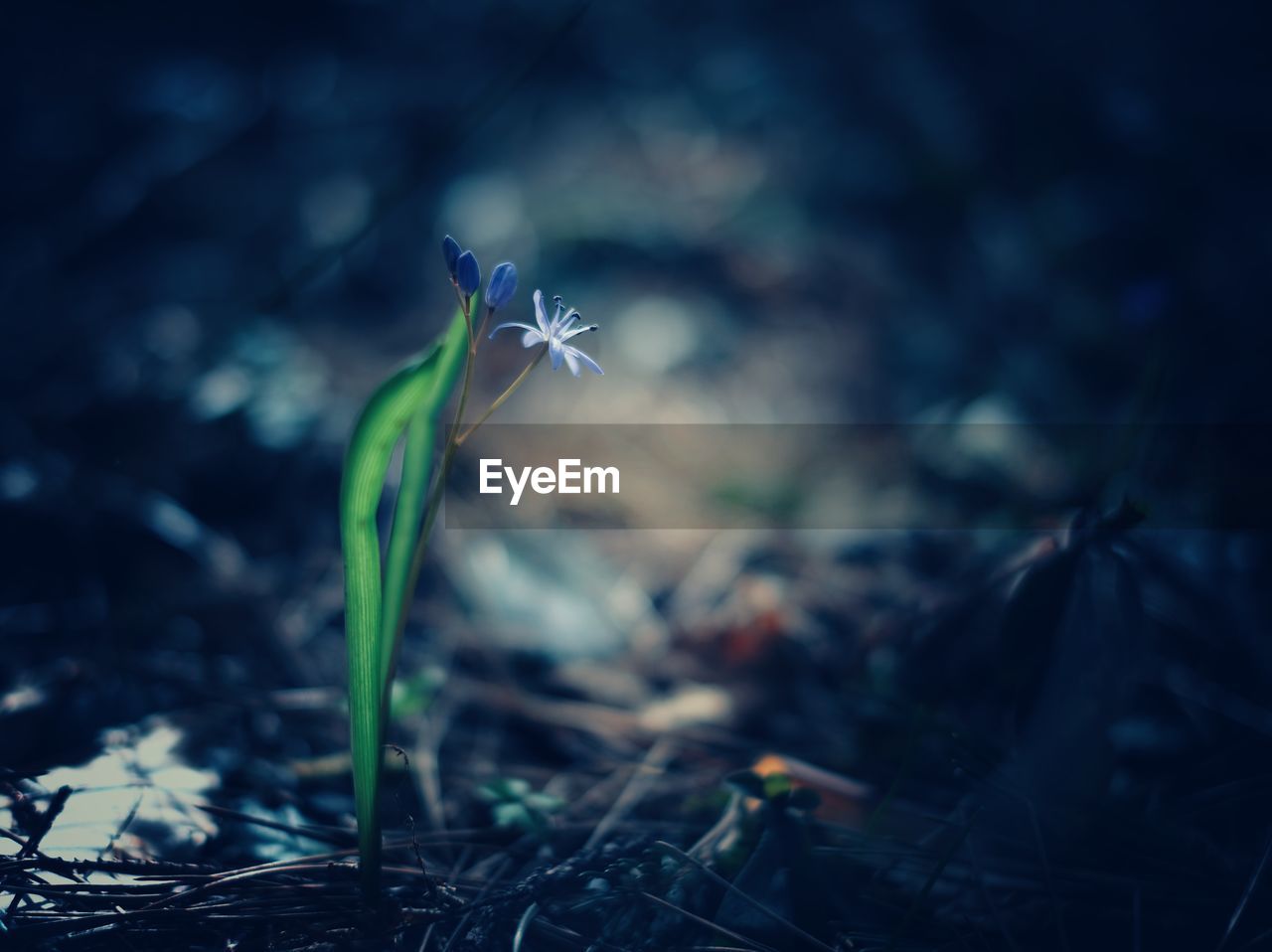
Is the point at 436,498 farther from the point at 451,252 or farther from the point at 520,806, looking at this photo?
the point at 520,806

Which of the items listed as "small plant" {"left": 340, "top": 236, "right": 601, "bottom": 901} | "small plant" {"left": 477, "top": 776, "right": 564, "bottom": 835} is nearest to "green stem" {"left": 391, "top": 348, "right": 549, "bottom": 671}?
"small plant" {"left": 340, "top": 236, "right": 601, "bottom": 901}

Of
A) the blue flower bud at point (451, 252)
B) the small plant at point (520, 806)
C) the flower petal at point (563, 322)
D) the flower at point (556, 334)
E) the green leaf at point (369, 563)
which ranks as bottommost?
the small plant at point (520, 806)

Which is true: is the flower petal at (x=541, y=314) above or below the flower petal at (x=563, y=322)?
below

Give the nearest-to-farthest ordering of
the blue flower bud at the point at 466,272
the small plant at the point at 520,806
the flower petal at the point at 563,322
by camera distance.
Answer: the blue flower bud at the point at 466,272 < the flower petal at the point at 563,322 < the small plant at the point at 520,806

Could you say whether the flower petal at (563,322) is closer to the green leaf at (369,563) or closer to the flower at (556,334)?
the flower at (556,334)

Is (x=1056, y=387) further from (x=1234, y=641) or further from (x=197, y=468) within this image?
(x=197, y=468)
